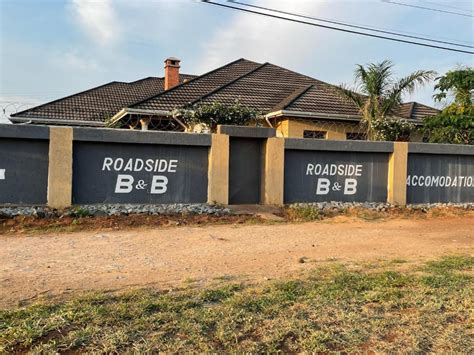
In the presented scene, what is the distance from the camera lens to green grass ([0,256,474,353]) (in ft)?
11.7

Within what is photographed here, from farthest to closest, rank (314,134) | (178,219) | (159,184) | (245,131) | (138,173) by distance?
(314,134), (245,131), (159,184), (138,173), (178,219)

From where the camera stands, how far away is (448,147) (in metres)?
14.0

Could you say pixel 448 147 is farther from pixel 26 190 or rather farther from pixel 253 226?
pixel 26 190

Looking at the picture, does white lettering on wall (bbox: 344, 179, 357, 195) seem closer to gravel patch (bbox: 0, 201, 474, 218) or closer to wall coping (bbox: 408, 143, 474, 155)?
gravel patch (bbox: 0, 201, 474, 218)

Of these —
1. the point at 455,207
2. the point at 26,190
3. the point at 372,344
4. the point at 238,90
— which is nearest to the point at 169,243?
the point at 26,190

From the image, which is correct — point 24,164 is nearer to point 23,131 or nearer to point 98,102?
point 23,131

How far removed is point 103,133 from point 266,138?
3970 millimetres

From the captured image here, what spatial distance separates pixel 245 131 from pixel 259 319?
26.8ft

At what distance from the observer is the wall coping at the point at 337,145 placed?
40.6 ft

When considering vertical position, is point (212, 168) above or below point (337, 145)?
below

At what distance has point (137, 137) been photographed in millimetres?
10867

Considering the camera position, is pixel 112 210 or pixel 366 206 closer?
pixel 112 210

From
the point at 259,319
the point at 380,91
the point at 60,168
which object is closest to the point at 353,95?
the point at 380,91

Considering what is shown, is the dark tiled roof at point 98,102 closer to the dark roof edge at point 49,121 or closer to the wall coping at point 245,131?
the dark roof edge at point 49,121
